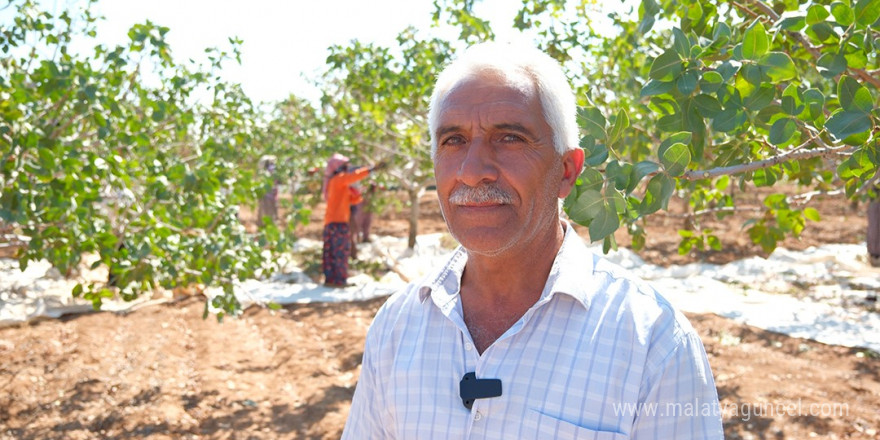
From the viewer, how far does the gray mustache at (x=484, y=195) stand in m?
1.31

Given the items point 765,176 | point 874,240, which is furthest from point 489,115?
point 874,240

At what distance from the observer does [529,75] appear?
1.34 m

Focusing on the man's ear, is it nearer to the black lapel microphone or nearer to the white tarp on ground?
the black lapel microphone

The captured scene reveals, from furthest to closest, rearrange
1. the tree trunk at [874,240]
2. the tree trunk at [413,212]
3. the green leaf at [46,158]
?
the tree trunk at [413,212]
the tree trunk at [874,240]
the green leaf at [46,158]

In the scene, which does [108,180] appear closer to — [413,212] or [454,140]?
[454,140]

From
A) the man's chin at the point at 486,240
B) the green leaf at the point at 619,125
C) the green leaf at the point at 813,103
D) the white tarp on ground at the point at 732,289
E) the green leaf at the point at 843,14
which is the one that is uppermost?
the green leaf at the point at 843,14

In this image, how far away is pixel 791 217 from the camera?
279 cm

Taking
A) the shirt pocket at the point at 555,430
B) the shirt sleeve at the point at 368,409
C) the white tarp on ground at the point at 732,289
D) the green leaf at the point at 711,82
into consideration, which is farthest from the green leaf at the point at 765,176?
the white tarp on ground at the point at 732,289

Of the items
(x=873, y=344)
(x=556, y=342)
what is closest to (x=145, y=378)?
(x=556, y=342)

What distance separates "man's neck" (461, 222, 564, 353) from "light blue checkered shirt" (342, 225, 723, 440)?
0.14 feet

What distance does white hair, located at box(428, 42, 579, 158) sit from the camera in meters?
1.34

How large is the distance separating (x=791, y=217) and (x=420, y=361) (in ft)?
6.80

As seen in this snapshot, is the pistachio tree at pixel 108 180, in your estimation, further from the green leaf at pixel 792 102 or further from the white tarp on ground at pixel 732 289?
the green leaf at pixel 792 102

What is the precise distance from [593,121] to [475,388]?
0.61m
